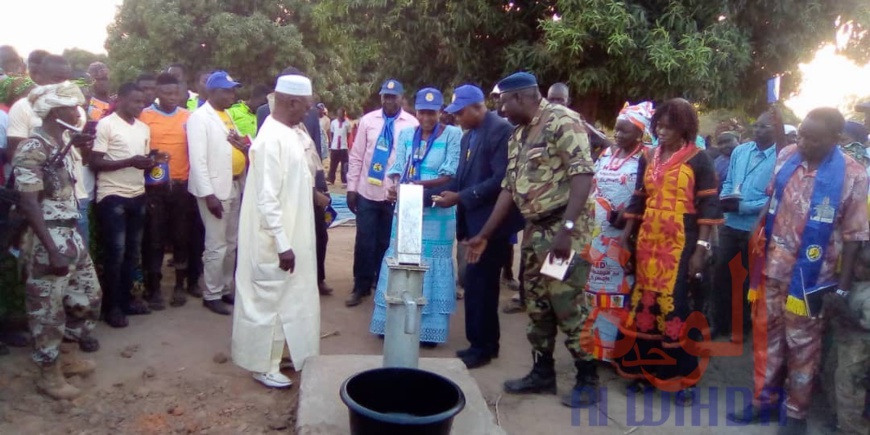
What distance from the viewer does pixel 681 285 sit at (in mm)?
4223

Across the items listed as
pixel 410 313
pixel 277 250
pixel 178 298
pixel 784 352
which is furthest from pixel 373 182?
pixel 784 352

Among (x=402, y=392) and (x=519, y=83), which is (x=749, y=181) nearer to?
(x=519, y=83)

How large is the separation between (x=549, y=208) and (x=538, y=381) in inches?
46.1

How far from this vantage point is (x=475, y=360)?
4.69 meters

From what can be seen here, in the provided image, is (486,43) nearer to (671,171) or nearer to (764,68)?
(764,68)

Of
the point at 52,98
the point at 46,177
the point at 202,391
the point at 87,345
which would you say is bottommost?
the point at 202,391

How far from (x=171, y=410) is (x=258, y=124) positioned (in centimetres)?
276

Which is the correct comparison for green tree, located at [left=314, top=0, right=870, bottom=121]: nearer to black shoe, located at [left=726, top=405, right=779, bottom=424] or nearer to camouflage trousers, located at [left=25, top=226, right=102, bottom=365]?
black shoe, located at [left=726, top=405, right=779, bottom=424]

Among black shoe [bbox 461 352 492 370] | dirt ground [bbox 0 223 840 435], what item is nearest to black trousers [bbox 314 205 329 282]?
dirt ground [bbox 0 223 840 435]

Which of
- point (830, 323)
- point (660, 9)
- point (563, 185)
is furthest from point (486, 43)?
point (830, 323)

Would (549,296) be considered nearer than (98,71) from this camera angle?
Yes

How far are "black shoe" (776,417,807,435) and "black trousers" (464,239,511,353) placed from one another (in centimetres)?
192

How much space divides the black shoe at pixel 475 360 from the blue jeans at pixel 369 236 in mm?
1501

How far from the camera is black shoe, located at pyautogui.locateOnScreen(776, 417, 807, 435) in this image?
3.75 meters
